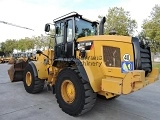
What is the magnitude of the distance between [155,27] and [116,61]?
1997cm

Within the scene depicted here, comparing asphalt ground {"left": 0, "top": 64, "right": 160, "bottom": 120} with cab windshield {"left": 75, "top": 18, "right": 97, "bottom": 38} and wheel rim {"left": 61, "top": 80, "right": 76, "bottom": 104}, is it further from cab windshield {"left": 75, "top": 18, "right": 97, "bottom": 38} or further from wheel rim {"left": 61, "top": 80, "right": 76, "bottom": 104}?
cab windshield {"left": 75, "top": 18, "right": 97, "bottom": 38}

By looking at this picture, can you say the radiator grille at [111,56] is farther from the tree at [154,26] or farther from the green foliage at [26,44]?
the green foliage at [26,44]

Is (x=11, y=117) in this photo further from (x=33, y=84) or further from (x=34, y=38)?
(x=34, y=38)

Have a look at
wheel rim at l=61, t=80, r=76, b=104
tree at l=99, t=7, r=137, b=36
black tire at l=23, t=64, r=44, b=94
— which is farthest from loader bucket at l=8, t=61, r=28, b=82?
tree at l=99, t=7, r=137, b=36

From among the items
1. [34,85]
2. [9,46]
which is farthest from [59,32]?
[9,46]

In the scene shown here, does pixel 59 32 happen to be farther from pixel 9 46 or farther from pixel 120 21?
pixel 9 46

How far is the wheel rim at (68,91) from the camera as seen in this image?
4689 millimetres

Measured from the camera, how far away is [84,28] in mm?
5539

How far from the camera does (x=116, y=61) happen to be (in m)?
4.23

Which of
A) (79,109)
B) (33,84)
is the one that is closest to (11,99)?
(33,84)

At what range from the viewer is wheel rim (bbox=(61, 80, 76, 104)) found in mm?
4689

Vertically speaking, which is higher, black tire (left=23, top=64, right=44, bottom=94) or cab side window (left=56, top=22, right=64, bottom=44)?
cab side window (left=56, top=22, right=64, bottom=44)

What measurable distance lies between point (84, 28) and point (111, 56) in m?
1.61

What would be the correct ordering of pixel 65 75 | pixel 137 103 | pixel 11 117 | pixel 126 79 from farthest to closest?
pixel 137 103 < pixel 65 75 < pixel 11 117 < pixel 126 79
